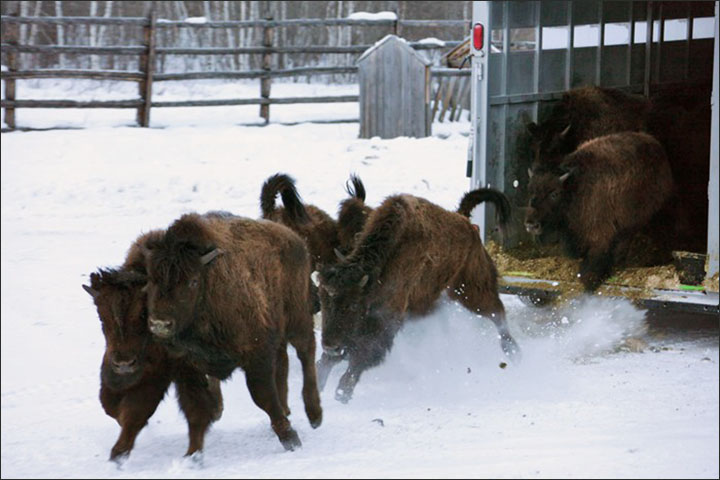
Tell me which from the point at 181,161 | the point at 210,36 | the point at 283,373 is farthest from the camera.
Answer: the point at 210,36

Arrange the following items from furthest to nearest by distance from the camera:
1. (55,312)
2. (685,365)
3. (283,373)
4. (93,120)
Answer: (93,120) → (55,312) → (685,365) → (283,373)

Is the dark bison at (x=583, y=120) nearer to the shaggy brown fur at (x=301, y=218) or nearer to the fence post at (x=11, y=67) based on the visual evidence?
the shaggy brown fur at (x=301, y=218)

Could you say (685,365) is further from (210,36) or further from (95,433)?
(210,36)

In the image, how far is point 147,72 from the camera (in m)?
22.7

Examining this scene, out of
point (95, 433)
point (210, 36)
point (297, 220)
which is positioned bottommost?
point (95, 433)

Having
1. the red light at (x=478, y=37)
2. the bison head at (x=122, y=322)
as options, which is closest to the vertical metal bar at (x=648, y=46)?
the red light at (x=478, y=37)

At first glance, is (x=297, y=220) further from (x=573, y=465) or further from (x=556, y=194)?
(x=573, y=465)

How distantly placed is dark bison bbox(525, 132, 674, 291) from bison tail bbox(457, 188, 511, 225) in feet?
0.78

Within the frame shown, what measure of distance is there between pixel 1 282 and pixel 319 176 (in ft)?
24.5

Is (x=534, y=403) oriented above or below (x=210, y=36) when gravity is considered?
below

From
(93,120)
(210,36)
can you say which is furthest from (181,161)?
(210,36)

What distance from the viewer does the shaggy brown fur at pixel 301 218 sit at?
30.2 feet

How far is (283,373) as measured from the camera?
24.8 ft

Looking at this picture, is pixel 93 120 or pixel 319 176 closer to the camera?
pixel 319 176
